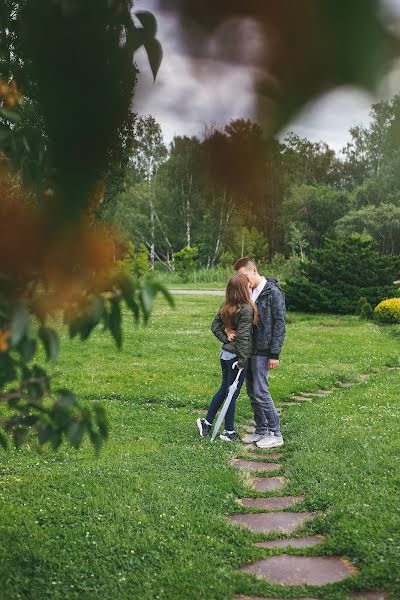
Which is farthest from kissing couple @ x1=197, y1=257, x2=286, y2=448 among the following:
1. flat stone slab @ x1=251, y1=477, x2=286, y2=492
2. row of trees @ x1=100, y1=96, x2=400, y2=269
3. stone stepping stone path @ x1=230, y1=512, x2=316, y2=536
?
row of trees @ x1=100, y1=96, x2=400, y2=269

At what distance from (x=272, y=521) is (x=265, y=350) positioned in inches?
99.7

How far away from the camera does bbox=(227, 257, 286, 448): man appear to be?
287 inches

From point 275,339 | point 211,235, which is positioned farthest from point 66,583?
point 275,339

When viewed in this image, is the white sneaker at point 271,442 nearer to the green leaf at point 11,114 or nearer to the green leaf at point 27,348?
the green leaf at point 27,348

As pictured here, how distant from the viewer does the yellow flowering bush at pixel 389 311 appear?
19.8 m

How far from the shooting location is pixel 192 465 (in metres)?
6.46

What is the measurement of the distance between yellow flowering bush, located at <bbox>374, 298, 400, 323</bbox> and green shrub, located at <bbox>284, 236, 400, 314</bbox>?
1.88 metres

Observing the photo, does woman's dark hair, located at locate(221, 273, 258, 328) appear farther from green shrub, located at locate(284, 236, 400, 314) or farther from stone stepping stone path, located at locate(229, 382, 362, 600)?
green shrub, located at locate(284, 236, 400, 314)

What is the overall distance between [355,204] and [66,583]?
3458 mm

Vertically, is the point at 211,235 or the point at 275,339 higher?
the point at 211,235

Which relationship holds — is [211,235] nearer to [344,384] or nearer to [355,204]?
[355,204]

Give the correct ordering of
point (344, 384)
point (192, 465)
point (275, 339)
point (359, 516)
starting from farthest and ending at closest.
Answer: point (344, 384), point (275, 339), point (192, 465), point (359, 516)

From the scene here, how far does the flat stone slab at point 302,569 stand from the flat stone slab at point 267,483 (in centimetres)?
143

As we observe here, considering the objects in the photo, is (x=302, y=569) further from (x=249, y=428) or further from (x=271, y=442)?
(x=249, y=428)
